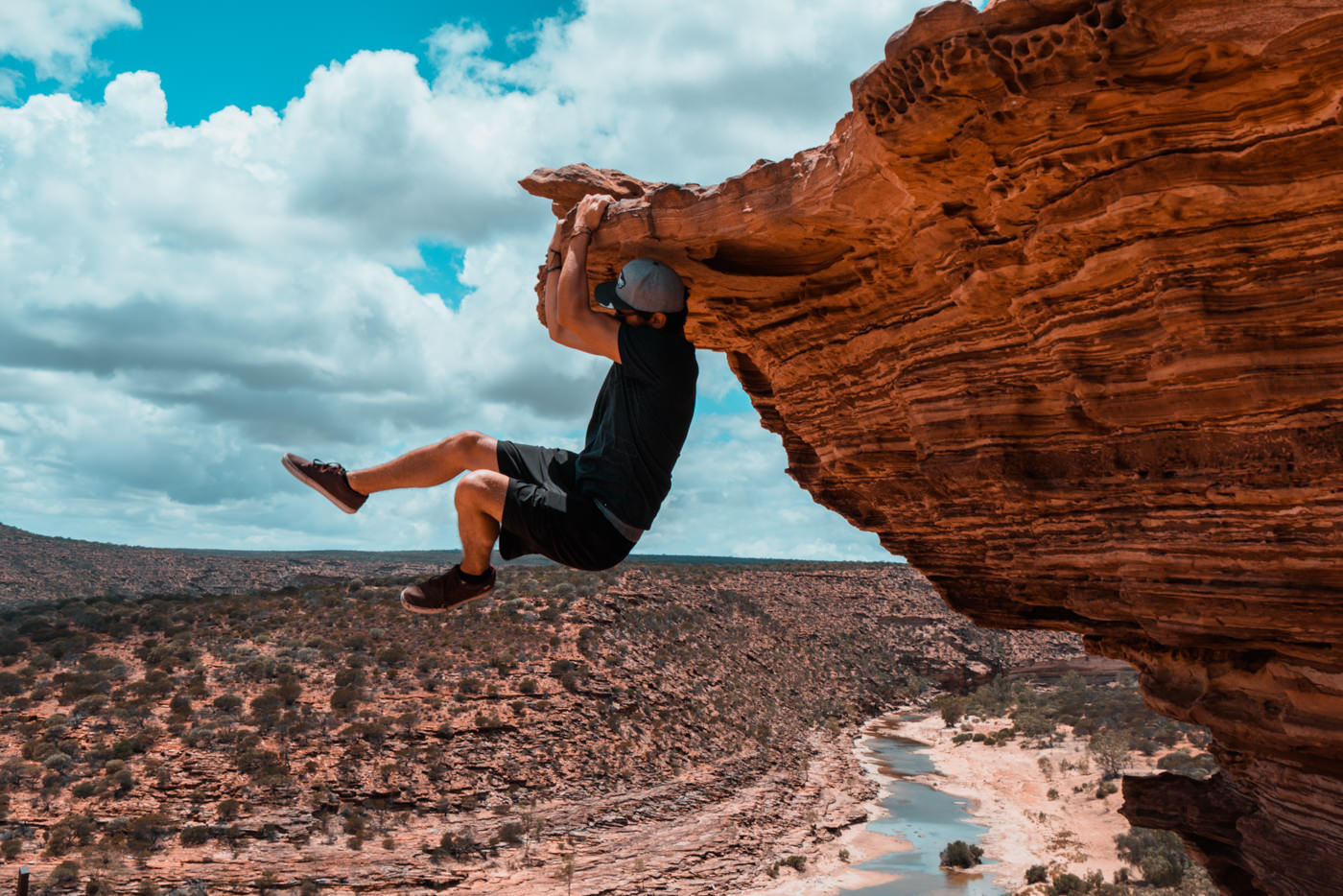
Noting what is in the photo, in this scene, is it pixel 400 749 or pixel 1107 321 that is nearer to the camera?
pixel 1107 321

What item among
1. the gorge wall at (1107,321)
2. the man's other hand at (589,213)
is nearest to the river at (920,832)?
the gorge wall at (1107,321)

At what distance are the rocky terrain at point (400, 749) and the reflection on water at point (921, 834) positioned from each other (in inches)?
56.4

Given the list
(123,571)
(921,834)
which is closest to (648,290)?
(921,834)

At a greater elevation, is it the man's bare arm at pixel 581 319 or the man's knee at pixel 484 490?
the man's bare arm at pixel 581 319

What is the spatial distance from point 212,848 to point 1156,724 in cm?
3149

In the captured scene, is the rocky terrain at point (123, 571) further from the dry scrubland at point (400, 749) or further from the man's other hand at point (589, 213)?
the man's other hand at point (589, 213)

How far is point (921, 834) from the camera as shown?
90.3ft

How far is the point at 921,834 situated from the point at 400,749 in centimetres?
1475

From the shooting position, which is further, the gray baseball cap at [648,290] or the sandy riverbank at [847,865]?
the sandy riverbank at [847,865]

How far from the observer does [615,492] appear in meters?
4.47

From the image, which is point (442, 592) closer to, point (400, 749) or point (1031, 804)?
point (400, 749)

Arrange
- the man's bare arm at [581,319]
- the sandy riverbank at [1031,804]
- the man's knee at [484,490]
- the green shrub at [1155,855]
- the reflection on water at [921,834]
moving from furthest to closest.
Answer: the sandy riverbank at [1031,804] < the reflection on water at [921,834] < the green shrub at [1155,855] < the man's bare arm at [581,319] < the man's knee at [484,490]

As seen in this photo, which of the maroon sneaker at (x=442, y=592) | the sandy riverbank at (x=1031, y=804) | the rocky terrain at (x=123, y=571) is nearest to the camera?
the maroon sneaker at (x=442, y=592)

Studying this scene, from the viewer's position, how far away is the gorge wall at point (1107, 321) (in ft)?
12.4
